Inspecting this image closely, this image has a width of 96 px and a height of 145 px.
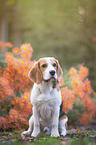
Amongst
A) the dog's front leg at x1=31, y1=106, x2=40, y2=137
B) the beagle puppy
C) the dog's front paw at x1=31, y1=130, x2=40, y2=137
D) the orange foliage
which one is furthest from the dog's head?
the orange foliage

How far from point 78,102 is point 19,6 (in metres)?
10.8

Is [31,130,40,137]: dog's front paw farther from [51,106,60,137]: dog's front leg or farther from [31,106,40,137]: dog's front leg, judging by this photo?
[51,106,60,137]: dog's front leg

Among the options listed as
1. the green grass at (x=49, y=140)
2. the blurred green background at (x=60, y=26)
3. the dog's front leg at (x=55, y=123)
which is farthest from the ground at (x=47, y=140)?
the blurred green background at (x=60, y=26)

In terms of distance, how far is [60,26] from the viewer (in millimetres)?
16672

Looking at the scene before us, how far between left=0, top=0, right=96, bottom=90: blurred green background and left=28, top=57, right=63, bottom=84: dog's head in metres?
4.75

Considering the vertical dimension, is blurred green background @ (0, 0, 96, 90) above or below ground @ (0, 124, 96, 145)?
above

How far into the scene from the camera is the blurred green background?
1149 centimetres

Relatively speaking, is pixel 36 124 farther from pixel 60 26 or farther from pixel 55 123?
pixel 60 26

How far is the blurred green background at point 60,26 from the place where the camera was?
11492mm

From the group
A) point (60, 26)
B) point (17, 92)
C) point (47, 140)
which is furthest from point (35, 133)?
point (60, 26)

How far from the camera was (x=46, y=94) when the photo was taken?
454cm

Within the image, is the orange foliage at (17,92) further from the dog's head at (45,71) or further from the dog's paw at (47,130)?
the dog's head at (45,71)

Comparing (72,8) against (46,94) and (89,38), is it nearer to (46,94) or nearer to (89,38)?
(89,38)

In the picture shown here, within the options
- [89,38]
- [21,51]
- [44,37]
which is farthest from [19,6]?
[21,51]
